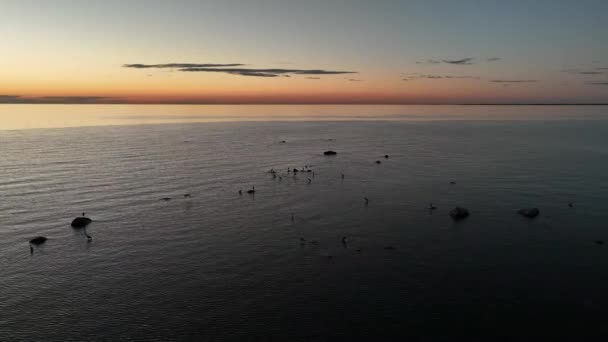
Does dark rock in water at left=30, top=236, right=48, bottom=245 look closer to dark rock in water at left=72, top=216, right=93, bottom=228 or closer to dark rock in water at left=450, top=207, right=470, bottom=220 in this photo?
dark rock in water at left=72, top=216, right=93, bottom=228

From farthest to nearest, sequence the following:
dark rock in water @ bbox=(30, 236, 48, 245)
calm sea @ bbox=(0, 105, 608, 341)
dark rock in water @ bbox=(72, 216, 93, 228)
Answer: dark rock in water @ bbox=(72, 216, 93, 228), dark rock in water @ bbox=(30, 236, 48, 245), calm sea @ bbox=(0, 105, 608, 341)

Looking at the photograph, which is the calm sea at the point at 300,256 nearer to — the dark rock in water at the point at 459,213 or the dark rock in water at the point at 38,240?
the dark rock in water at the point at 38,240

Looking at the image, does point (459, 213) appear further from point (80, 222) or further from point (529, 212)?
point (80, 222)

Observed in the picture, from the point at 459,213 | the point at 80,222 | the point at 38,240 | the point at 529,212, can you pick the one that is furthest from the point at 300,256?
the point at 529,212

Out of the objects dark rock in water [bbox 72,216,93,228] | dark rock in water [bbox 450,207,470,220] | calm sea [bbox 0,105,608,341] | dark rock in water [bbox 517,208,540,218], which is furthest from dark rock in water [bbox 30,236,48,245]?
dark rock in water [bbox 517,208,540,218]

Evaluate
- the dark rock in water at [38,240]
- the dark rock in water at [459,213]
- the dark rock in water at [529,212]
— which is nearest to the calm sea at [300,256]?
the dark rock in water at [38,240]

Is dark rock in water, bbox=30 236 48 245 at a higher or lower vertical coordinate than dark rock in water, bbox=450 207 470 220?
lower

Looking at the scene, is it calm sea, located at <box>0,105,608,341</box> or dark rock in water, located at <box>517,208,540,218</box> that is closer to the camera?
calm sea, located at <box>0,105,608,341</box>
